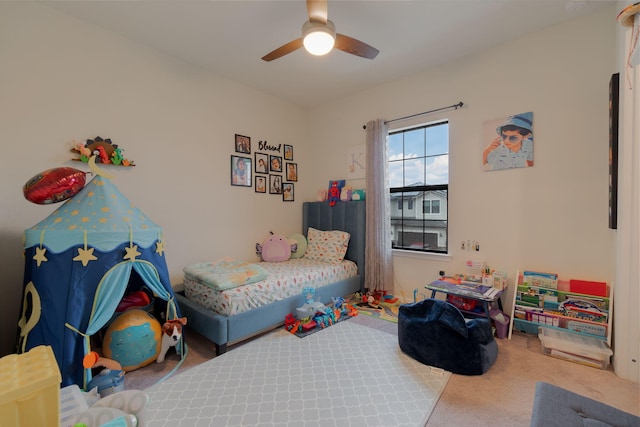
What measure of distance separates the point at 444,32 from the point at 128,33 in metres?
2.96

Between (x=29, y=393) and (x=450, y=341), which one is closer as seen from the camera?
(x=29, y=393)

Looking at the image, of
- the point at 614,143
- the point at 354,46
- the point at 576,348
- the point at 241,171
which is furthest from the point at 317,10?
the point at 576,348

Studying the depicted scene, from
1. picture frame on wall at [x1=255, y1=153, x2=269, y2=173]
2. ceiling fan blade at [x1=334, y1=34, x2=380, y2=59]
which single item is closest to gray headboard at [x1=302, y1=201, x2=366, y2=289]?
picture frame on wall at [x1=255, y1=153, x2=269, y2=173]

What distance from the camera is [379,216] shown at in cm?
355

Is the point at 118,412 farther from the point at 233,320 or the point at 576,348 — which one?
the point at 576,348

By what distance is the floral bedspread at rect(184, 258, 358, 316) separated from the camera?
2449 mm

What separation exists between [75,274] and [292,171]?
290 cm

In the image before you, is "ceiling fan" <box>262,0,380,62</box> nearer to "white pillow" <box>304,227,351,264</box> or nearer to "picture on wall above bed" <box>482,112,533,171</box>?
"picture on wall above bed" <box>482,112,533,171</box>

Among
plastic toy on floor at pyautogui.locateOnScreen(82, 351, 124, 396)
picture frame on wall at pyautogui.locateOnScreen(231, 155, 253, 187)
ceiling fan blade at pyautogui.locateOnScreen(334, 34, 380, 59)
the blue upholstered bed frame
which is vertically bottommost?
plastic toy on floor at pyautogui.locateOnScreen(82, 351, 124, 396)

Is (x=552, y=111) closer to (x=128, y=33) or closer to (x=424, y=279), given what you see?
(x=424, y=279)

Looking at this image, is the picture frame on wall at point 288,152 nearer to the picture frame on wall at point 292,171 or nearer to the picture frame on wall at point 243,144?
the picture frame on wall at point 292,171

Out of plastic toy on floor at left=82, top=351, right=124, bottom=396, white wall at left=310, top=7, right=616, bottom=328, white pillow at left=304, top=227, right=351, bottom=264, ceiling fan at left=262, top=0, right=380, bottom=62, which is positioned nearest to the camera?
plastic toy on floor at left=82, top=351, right=124, bottom=396

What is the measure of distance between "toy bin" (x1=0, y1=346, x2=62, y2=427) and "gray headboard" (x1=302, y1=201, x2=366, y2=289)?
3.39m

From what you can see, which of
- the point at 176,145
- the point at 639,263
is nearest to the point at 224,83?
the point at 176,145
